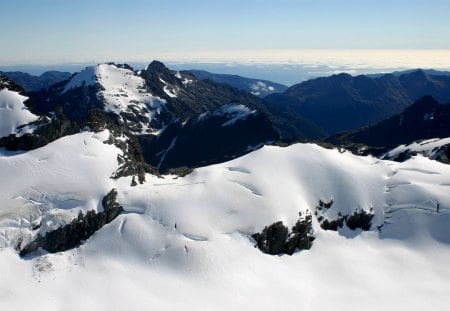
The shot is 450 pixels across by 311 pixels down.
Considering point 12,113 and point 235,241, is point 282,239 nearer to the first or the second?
point 235,241

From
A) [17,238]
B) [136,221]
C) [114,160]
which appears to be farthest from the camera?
[114,160]

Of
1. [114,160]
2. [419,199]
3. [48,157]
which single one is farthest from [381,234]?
[48,157]

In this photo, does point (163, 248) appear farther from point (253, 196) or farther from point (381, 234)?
point (381, 234)

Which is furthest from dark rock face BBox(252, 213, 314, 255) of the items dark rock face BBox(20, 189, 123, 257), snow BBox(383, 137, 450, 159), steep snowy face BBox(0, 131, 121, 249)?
snow BBox(383, 137, 450, 159)

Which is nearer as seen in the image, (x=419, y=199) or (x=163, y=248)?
(x=163, y=248)

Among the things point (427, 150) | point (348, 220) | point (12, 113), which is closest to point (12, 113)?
point (12, 113)

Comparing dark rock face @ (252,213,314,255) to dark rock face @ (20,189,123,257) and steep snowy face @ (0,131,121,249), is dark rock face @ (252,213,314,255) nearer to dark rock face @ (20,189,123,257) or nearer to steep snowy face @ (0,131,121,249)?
dark rock face @ (20,189,123,257)
